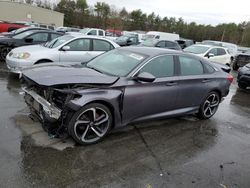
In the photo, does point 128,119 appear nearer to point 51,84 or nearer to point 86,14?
point 51,84

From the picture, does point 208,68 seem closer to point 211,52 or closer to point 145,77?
point 145,77

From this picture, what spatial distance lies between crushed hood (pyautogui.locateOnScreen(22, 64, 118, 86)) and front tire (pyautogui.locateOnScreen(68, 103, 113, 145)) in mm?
408

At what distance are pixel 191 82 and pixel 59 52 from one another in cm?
453

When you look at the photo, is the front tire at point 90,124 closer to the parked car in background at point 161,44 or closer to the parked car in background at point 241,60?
the parked car in background at point 161,44

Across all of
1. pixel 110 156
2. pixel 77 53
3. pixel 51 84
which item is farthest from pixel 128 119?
pixel 77 53

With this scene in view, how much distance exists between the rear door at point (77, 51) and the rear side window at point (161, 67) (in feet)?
13.9

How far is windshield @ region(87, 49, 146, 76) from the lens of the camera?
4.86 meters

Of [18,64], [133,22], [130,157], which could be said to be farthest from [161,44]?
[133,22]

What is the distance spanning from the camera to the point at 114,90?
4.39 m

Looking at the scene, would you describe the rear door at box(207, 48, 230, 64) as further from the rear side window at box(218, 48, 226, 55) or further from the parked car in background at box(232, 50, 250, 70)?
the parked car in background at box(232, 50, 250, 70)

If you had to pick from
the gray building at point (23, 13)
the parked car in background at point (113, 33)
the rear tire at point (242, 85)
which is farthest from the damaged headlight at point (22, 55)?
the gray building at point (23, 13)

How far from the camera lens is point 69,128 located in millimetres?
4105

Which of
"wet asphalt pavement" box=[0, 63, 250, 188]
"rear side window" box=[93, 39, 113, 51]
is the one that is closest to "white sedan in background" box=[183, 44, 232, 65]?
"rear side window" box=[93, 39, 113, 51]

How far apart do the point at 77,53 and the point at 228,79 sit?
4.77m
